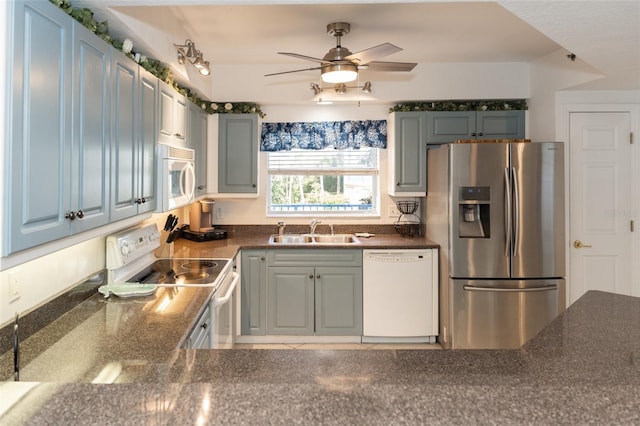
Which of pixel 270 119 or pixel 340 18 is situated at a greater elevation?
pixel 340 18

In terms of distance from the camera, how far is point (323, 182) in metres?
4.53

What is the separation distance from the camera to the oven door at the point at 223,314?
7.98 feet

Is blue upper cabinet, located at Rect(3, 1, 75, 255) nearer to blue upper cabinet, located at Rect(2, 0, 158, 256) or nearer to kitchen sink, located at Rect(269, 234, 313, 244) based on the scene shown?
blue upper cabinet, located at Rect(2, 0, 158, 256)

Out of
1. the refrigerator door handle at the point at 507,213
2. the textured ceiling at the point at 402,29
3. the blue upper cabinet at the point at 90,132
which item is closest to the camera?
the blue upper cabinet at the point at 90,132

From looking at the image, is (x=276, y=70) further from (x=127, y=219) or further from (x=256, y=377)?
(x=256, y=377)

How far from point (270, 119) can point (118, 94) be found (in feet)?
8.11

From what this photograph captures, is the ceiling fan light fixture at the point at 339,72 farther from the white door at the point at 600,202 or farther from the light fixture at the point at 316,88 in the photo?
the white door at the point at 600,202

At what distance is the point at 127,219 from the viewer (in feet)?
7.01

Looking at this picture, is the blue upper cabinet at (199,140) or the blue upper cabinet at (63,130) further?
the blue upper cabinet at (199,140)

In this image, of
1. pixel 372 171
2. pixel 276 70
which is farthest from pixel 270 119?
pixel 372 171

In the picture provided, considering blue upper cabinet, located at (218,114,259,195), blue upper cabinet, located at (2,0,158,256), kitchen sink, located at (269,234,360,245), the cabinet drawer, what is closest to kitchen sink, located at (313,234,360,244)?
kitchen sink, located at (269,234,360,245)

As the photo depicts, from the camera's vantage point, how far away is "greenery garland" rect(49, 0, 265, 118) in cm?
167

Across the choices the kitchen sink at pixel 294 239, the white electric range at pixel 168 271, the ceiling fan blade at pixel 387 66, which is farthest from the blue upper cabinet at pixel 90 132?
the kitchen sink at pixel 294 239

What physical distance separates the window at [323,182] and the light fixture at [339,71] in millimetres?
1578
